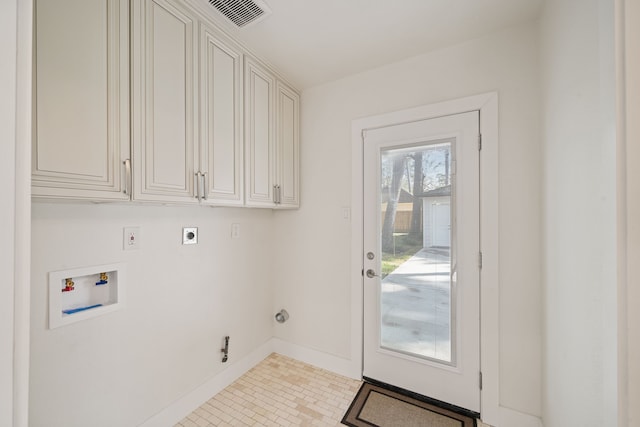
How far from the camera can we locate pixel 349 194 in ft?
6.75

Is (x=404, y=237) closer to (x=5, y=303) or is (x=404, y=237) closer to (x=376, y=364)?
(x=376, y=364)

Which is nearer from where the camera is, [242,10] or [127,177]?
[127,177]

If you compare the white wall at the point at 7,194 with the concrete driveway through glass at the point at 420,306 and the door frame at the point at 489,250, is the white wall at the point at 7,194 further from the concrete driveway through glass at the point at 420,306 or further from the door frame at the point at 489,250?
the door frame at the point at 489,250

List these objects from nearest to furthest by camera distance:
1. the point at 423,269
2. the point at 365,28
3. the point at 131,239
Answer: the point at 131,239
the point at 365,28
the point at 423,269

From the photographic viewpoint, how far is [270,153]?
76.2 inches

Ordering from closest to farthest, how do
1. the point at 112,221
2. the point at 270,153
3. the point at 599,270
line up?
the point at 599,270
the point at 112,221
the point at 270,153

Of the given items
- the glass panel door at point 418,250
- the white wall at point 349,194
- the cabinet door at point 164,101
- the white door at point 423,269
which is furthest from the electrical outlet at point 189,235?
the glass panel door at point 418,250

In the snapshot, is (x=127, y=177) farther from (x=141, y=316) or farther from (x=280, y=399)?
(x=280, y=399)

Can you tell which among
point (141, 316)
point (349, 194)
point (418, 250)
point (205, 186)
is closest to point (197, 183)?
point (205, 186)

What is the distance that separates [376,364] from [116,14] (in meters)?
→ 2.53

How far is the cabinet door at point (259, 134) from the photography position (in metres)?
1.74

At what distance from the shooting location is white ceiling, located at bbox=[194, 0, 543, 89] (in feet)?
4.58

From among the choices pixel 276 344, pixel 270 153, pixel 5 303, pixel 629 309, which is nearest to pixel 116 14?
pixel 270 153

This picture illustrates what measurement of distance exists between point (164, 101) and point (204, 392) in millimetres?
1826
